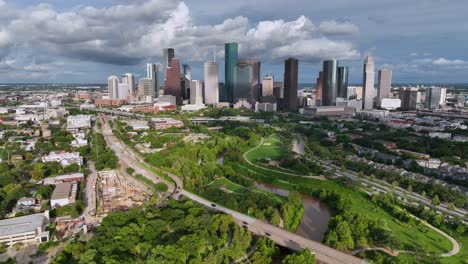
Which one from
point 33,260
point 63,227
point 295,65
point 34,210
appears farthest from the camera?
point 295,65

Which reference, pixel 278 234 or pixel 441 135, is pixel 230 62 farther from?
pixel 278 234

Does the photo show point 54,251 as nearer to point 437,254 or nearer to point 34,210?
point 34,210

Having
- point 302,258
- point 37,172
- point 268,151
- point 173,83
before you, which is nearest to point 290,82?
point 173,83

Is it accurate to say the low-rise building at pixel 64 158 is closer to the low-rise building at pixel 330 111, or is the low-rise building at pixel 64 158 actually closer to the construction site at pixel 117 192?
the construction site at pixel 117 192

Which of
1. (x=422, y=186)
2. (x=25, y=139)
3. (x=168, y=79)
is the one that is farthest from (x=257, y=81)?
(x=422, y=186)

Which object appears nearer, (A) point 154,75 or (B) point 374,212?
(B) point 374,212
